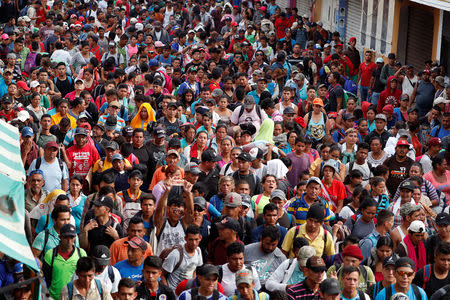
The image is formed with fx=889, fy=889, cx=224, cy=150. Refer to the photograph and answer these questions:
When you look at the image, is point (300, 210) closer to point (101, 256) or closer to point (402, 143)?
point (402, 143)

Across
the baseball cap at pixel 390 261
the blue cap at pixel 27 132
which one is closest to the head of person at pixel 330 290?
the baseball cap at pixel 390 261

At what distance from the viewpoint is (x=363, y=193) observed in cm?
1119

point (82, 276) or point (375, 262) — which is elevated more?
point (82, 276)

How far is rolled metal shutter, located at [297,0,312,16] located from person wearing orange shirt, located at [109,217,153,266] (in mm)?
21097

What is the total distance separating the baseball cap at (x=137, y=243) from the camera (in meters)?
9.09

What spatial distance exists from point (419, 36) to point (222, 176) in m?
12.1

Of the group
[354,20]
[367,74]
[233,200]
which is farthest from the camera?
[354,20]

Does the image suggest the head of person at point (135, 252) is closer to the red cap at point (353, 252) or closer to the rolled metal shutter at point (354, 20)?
the red cap at point (353, 252)

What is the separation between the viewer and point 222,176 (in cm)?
1158

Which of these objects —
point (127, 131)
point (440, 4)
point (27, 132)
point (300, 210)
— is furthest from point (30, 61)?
point (300, 210)

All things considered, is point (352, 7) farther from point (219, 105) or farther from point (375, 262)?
point (375, 262)

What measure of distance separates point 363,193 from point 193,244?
2.82 meters

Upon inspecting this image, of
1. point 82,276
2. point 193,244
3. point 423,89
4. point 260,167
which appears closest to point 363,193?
point 260,167

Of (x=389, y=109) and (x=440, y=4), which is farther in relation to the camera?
(x=440, y=4)
